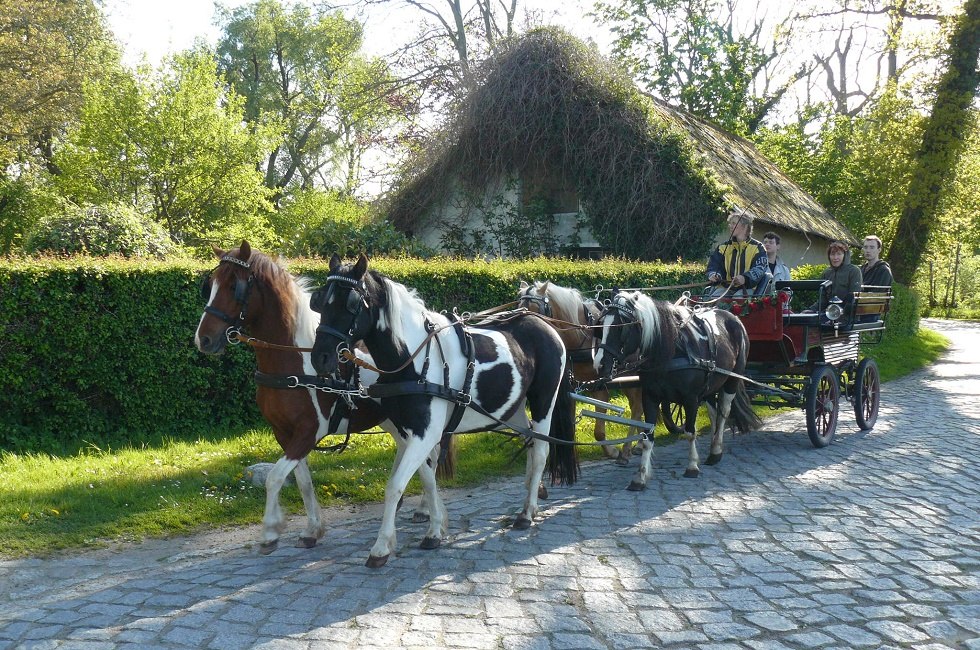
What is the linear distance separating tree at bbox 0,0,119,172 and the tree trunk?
26590 mm

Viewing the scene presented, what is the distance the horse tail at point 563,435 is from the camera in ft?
19.9

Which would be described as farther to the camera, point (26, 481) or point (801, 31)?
point (801, 31)

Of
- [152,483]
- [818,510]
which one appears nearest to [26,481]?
[152,483]

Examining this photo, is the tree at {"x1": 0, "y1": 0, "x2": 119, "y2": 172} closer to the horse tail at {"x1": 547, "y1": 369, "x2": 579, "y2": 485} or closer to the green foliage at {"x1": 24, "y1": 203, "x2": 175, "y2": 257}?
the green foliage at {"x1": 24, "y1": 203, "x2": 175, "y2": 257}

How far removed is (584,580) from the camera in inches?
178

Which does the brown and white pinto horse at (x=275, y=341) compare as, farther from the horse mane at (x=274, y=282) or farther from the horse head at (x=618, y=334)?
the horse head at (x=618, y=334)

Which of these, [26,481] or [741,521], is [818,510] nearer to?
[741,521]

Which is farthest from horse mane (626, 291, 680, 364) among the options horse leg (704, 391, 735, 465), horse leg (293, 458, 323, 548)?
horse leg (293, 458, 323, 548)

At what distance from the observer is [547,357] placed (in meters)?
5.69

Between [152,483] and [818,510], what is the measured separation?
5.73 metres

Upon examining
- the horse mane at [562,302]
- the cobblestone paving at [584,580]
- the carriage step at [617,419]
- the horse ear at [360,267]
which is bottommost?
the cobblestone paving at [584,580]

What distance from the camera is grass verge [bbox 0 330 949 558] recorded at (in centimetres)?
546

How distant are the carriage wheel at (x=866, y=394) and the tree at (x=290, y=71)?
30.7m

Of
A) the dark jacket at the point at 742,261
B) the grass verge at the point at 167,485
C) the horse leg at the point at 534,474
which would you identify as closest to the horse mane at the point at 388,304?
the horse leg at the point at 534,474
